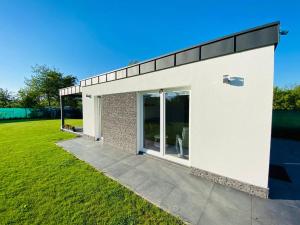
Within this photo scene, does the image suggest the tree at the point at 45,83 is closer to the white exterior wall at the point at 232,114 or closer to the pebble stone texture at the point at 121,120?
the pebble stone texture at the point at 121,120

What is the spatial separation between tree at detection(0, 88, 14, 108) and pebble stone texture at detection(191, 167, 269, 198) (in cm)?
4073

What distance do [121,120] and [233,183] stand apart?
476 cm

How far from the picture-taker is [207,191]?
10.5ft

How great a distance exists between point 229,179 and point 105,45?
1338 cm

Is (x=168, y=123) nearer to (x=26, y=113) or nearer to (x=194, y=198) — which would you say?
(x=194, y=198)

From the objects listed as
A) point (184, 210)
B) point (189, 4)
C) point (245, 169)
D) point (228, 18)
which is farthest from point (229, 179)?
point (189, 4)

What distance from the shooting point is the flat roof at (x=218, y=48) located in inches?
109

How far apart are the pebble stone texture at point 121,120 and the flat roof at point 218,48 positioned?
1.31 meters

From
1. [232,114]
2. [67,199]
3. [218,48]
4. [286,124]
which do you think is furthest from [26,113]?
[286,124]

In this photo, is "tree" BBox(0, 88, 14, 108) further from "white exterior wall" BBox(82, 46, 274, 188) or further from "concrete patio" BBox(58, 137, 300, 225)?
"white exterior wall" BBox(82, 46, 274, 188)

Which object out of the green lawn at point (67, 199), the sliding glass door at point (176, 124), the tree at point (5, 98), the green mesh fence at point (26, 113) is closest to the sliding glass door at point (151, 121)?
the sliding glass door at point (176, 124)

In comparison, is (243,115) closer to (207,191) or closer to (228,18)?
(207,191)

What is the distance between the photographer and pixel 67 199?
2969 mm

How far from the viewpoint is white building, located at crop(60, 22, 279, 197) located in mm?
2906
